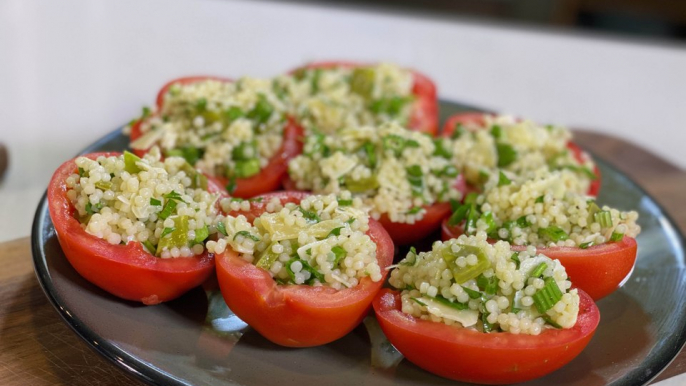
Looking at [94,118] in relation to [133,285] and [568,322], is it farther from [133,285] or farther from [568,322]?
[568,322]

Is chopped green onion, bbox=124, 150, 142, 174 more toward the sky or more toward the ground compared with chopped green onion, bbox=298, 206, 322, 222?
more toward the sky

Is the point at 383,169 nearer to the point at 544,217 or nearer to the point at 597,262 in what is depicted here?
the point at 544,217

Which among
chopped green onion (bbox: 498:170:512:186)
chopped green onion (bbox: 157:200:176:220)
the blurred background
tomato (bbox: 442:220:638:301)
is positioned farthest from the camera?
the blurred background

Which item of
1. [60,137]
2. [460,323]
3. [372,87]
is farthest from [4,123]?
[460,323]

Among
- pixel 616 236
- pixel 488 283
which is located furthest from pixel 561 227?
→ pixel 488 283

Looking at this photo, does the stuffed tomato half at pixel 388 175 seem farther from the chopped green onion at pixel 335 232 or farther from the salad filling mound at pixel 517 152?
the chopped green onion at pixel 335 232

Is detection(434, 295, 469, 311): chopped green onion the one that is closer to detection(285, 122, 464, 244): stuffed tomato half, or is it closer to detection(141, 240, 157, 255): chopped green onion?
A: detection(285, 122, 464, 244): stuffed tomato half

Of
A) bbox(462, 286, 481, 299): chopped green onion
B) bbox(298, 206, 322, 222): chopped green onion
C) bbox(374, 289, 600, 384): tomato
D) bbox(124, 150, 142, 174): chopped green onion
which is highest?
bbox(124, 150, 142, 174): chopped green onion

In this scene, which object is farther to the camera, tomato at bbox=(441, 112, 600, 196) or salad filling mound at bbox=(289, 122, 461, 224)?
tomato at bbox=(441, 112, 600, 196)

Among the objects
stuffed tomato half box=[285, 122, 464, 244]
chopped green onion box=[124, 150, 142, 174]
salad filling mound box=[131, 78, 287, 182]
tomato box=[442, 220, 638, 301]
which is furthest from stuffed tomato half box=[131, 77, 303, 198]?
tomato box=[442, 220, 638, 301]
